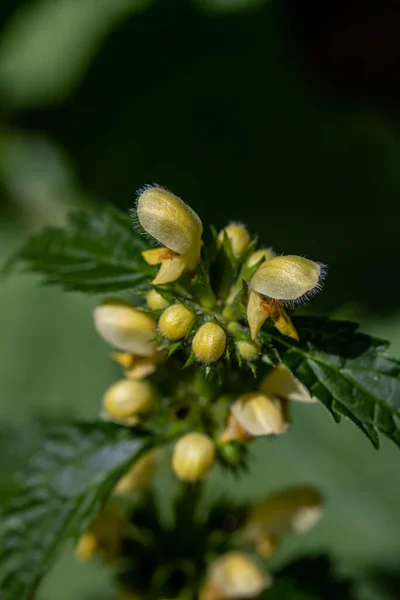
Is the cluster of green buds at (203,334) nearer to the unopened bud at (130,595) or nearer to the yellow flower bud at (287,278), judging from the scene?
the yellow flower bud at (287,278)

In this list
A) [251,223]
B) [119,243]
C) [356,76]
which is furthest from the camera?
[356,76]

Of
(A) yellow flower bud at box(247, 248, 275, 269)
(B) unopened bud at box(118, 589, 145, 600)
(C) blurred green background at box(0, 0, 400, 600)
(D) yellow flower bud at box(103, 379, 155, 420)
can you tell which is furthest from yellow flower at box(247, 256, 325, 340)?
(C) blurred green background at box(0, 0, 400, 600)

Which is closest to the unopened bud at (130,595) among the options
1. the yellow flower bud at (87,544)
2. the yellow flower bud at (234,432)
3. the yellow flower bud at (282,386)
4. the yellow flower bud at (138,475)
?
the yellow flower bud at (87,544)

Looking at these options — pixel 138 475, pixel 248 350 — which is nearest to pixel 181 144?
pixel 138 475

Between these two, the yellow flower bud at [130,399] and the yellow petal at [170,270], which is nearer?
the yellow petal at [170,270]

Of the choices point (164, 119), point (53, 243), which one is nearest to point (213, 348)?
point (53, 243)

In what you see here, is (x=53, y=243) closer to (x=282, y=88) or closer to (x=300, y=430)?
(x=300, y=430)

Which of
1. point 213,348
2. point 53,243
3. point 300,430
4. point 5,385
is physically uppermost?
point 213,348
